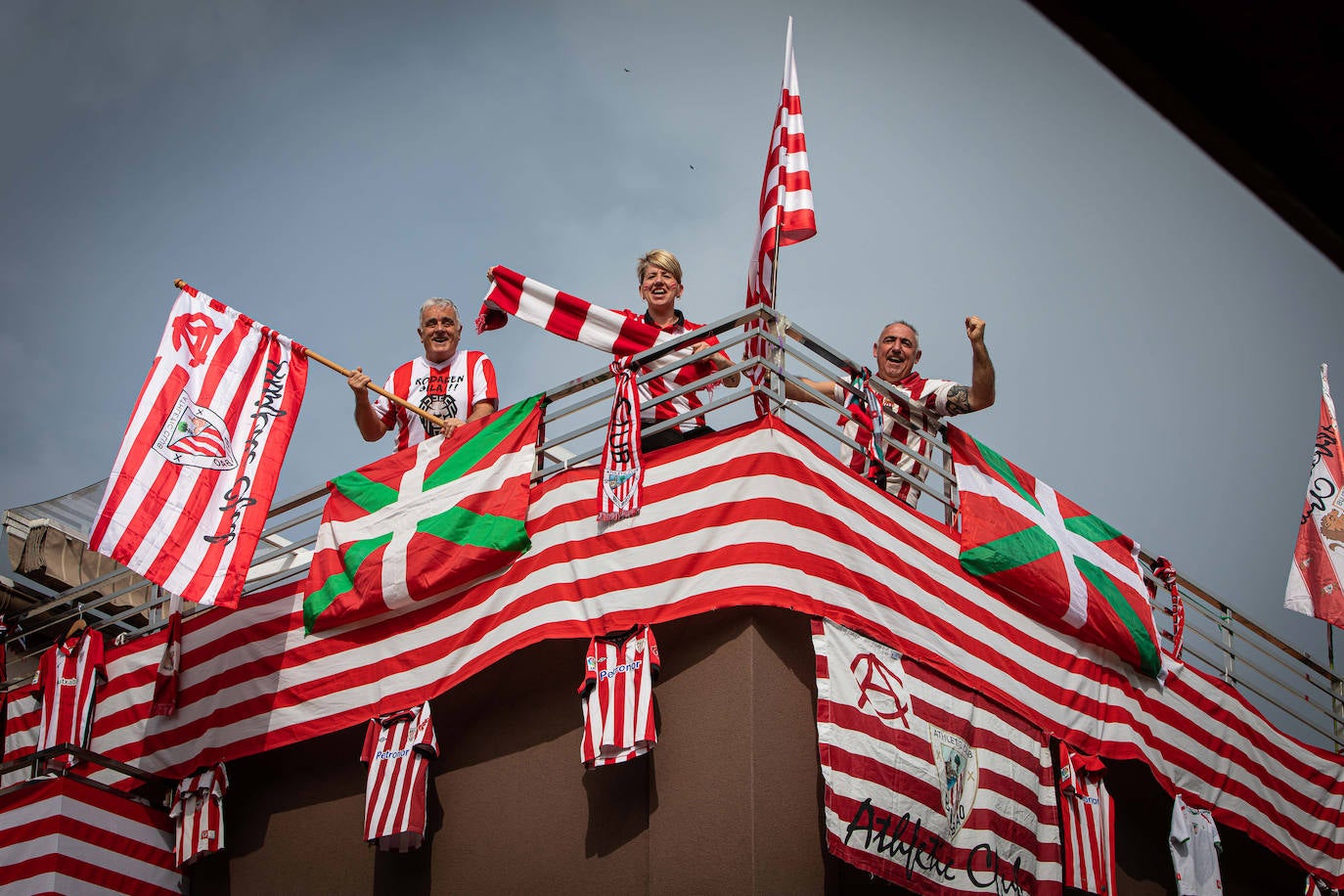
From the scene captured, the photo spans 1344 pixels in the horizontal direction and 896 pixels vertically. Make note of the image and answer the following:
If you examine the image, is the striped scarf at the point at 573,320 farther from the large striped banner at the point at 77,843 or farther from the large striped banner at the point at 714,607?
the large striped banner at the point at 77,843

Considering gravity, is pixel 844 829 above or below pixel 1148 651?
below

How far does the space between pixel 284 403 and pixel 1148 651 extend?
663cm

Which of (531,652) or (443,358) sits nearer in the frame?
(531,652)

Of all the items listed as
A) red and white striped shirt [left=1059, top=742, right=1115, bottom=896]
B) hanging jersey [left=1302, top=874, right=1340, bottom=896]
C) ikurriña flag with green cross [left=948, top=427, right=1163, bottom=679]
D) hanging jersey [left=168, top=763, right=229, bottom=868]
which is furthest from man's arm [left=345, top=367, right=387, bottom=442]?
hanging jersey [left=1302, top=874, right=1340, bottom=896]

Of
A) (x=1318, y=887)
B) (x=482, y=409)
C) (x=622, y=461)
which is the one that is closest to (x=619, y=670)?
(x=622, y=461)

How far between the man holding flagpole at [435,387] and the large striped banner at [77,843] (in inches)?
125

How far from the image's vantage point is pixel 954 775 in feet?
27.0

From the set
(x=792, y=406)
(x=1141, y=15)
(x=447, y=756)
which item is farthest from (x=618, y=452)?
(x=1141, y=15)

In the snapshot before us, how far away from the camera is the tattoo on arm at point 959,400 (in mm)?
9586

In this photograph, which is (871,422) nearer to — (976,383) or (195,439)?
(976,383)

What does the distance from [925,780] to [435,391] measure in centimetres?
474

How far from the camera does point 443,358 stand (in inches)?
416

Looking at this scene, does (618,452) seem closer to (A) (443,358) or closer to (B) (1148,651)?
(A) (443,358)

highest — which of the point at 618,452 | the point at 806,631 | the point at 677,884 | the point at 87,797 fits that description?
the point at 618,452
